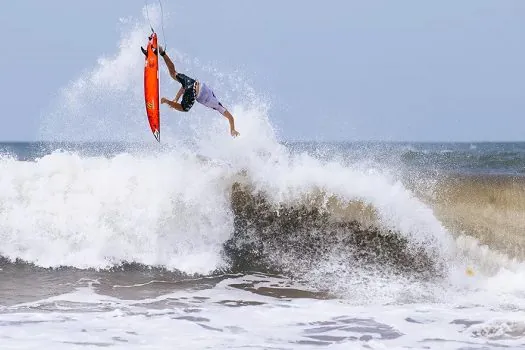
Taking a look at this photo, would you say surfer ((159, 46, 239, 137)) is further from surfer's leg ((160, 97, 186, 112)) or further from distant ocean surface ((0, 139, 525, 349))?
distant ocean surface ((0, 139, 525, 349))

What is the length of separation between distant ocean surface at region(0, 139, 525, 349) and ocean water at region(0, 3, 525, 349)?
1.1 inches

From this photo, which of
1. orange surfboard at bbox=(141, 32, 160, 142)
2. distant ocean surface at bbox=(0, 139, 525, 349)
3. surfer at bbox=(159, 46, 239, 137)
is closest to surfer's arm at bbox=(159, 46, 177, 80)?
surfer at bbox=(159, 46, 239, 137)

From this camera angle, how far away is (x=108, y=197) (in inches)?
419

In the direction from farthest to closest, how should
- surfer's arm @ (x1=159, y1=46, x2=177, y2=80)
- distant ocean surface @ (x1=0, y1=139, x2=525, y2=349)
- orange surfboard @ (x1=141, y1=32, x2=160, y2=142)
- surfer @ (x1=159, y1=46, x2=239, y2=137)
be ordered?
surfer @ (x1=159, y1=46, x2=239, y2=137)
orange surfboard @ (x1=141, y1=32, x2=160, y2=142)
surfer's arm @ (x1=159, y1=46, x2=177, y2=80)
distant ocean surface @ (x1=0, y1=139, x2=525, y2=349)

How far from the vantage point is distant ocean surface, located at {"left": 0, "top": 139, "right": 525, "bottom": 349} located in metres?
6.50

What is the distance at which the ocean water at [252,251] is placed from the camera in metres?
6.51

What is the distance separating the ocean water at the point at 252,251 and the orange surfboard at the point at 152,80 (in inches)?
53.4

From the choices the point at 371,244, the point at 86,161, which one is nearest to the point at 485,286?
the point at 371,244

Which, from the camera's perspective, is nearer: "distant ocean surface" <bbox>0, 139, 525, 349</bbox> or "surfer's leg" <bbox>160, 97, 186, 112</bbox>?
"distant ocean surface" <bbox>0, 139, 525, 349</bbox>

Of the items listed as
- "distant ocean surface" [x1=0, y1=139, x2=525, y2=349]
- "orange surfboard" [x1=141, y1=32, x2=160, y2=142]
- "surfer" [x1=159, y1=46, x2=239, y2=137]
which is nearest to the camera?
"distant ocean surface" [x1=0, y1=139, x2=525, y2=349]

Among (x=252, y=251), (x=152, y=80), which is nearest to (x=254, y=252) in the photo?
(x=252, y=251)

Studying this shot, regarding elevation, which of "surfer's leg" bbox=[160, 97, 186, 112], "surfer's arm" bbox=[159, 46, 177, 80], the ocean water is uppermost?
"surfer's arm" bbox=[159, 46, 177, 80]

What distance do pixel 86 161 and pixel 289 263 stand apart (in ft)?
13.8

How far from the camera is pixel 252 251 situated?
32.6 feet
